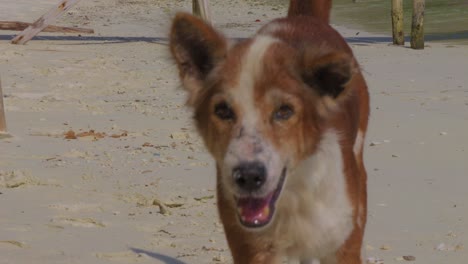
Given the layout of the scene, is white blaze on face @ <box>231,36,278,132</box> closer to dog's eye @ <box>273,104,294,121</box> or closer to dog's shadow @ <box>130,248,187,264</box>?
dog's eye @ <box>273,104,294,121</box>

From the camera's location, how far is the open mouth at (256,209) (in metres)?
4.12

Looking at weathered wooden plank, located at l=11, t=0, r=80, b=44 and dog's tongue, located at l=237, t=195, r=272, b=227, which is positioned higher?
dog's tongue, located at l=237, t=195, r=272, b=227

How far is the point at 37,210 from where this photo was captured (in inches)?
271

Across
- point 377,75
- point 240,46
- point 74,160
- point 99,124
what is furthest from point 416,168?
point 377,75

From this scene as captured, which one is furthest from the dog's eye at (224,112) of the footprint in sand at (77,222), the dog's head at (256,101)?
the footprint in sand at (77,222)

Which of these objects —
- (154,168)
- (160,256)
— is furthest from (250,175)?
(154,168)

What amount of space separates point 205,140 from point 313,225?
61cm

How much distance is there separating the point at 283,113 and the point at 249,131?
0.59 ft

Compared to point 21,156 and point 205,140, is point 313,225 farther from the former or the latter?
point 21,156

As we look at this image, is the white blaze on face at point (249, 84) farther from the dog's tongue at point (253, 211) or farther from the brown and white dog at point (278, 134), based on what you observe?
the dog's tongue at point (253, 211)

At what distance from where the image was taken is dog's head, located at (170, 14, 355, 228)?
3938 mm

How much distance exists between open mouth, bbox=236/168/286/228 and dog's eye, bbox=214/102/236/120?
317mm

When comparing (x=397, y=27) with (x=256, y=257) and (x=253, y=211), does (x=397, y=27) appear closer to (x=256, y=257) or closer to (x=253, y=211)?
(x=256, y=257)

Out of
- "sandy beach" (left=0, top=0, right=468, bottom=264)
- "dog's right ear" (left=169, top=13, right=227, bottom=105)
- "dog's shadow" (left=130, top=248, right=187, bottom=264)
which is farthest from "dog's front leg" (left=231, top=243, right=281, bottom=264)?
"dog's shadow" (left=130, top=248, right=187, bottom=264)
